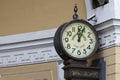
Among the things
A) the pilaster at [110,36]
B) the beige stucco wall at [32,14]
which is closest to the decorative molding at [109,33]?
the pilaster at [110,36]

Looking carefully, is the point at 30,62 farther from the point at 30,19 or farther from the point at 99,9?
the point at 99,9

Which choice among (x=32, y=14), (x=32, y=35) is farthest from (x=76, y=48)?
(x=32, y=14)

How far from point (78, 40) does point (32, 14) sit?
88 centimetres

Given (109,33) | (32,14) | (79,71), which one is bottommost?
(79,71)

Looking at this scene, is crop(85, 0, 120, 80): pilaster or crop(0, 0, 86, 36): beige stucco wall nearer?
crop(85, 0, 120, 80): pilaster

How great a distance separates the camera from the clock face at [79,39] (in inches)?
147

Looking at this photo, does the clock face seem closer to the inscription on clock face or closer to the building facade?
the inscription on clock face

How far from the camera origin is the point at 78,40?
378 cm

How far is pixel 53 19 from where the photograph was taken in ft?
14.5

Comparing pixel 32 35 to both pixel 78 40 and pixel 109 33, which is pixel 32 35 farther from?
pixel 109 33

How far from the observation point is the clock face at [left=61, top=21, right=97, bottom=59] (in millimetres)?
3725

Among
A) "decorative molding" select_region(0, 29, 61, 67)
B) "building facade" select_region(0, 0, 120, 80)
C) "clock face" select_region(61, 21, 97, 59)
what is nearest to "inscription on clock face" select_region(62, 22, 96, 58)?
"clock face" select_region(61, 21, 97, 59)

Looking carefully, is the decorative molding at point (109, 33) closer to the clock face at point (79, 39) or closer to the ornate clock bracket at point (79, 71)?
the clock face at point (79, 39)

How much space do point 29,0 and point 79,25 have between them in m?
0.92
